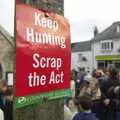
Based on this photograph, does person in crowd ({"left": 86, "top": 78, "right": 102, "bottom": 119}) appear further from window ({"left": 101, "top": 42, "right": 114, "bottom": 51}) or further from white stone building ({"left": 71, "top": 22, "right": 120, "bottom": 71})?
window ({"left": 101, "top": 42, "right": 114, "bottom": 51})

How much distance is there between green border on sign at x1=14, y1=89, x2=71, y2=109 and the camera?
4.91 meters

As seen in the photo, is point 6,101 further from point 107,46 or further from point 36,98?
point 107,46

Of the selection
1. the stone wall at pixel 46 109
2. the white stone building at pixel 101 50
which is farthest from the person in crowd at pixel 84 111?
the white stone building at pixel 101 50

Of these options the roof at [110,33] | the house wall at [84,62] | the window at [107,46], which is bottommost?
the house wall at [84,62]

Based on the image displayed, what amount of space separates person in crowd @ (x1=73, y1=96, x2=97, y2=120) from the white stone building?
54648mm

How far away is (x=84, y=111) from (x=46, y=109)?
101 cm

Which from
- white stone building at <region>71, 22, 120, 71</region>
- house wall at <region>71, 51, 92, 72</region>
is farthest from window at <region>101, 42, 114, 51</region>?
house wall at <region>71, 51, 92, 72</region>

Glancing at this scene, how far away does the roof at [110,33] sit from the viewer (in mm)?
65000

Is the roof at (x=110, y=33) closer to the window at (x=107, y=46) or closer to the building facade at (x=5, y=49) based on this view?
the window at (x=107, y=46)

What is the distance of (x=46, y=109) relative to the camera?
5.48 m

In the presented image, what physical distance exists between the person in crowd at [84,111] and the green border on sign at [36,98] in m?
0.62

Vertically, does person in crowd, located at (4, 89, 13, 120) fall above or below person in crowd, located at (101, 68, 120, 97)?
below

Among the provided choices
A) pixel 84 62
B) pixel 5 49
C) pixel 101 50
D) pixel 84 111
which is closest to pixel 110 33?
pixel 101 50

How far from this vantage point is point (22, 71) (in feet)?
15.9
